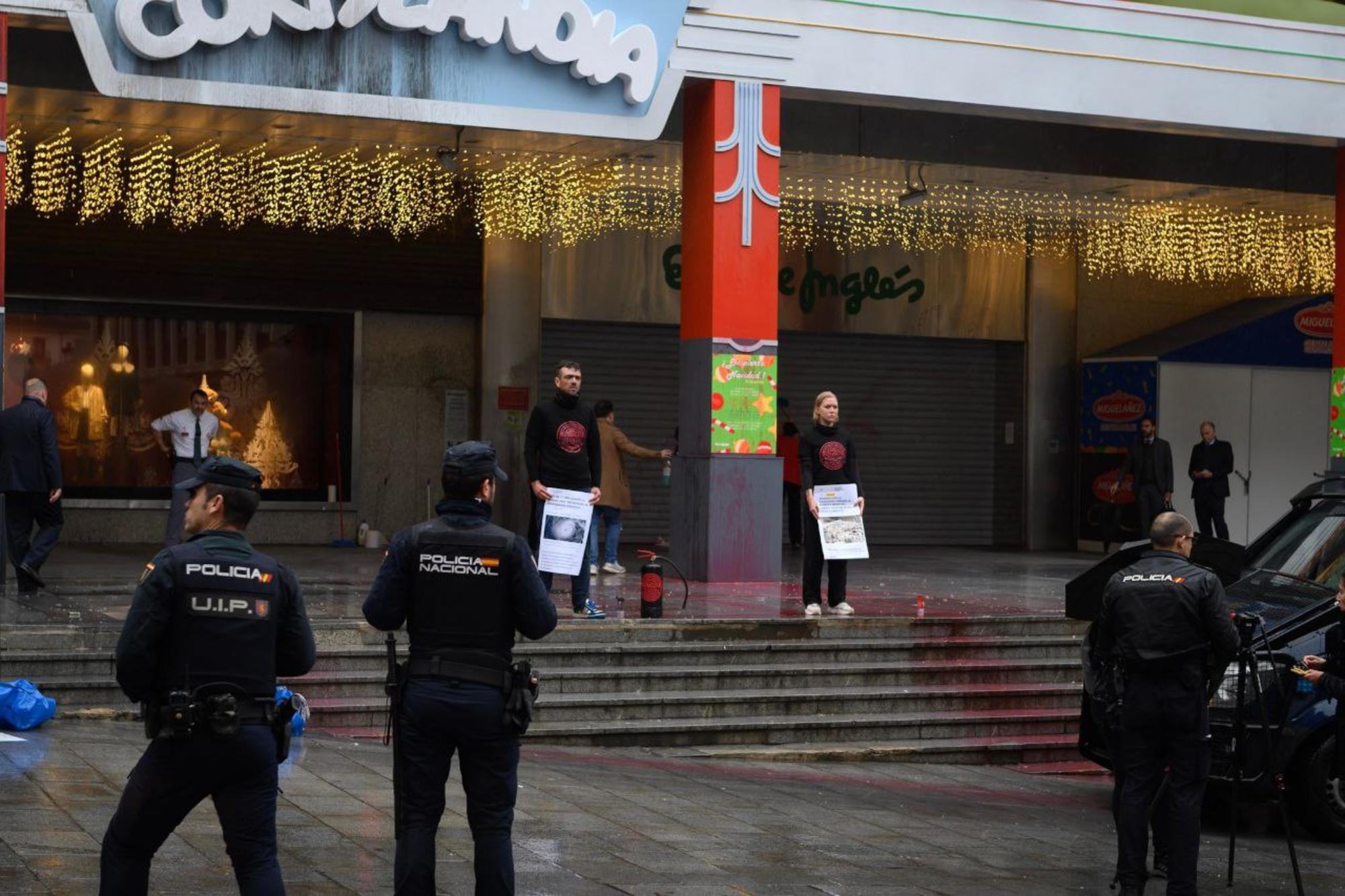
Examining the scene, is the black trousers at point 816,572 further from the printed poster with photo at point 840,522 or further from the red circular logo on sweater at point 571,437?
the red circular logo on sweater at point 571,437

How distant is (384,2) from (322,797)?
792 cm

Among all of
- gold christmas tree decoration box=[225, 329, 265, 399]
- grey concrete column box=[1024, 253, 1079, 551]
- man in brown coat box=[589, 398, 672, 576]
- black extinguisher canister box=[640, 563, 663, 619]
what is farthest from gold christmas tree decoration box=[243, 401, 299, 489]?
grey concrete column box=[1024, 253, 1079, 551]

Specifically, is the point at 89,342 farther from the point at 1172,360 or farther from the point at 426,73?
the point at 1172,360

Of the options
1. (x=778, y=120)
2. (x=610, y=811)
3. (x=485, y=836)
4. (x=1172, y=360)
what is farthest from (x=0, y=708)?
(x=1172, y=360)

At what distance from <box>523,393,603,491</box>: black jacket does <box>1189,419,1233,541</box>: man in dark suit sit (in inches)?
412

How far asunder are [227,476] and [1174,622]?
3.84 m

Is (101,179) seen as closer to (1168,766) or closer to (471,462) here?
(471,462)

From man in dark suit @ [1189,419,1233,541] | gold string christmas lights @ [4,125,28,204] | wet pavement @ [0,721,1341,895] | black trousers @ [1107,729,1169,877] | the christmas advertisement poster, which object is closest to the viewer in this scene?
wet pavement @ [0,721,1341,895]

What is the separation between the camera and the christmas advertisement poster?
50.9 feet

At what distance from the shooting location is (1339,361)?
18.1 m

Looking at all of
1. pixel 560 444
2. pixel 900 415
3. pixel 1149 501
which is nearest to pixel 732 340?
pixel 560 444

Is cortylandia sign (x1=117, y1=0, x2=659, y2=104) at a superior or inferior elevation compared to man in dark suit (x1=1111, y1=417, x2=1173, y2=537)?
superior

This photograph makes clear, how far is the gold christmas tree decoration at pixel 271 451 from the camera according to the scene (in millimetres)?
20703

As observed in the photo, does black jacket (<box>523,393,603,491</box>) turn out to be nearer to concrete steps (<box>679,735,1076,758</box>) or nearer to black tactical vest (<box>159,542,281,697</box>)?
concrete steps (<box>679,735,1076,758</box>)
